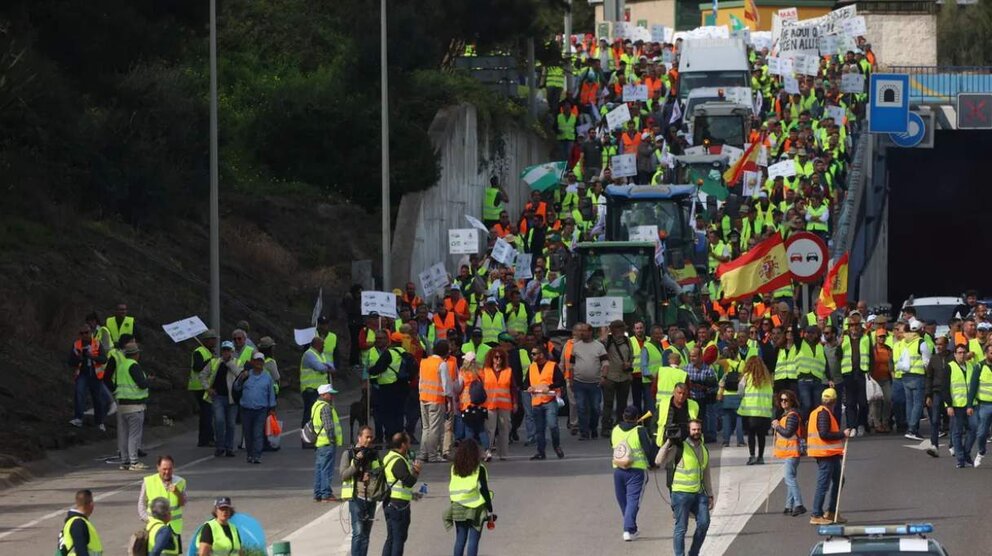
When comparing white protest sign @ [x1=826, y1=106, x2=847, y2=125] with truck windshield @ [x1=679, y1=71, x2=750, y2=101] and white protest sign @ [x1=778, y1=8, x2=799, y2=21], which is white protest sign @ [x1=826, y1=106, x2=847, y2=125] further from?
white protest sign @ [x1=778, y1=8, x2=799, y2=21]

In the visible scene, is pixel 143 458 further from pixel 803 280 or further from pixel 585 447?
pixel 803 280

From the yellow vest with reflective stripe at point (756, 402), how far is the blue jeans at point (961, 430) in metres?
2.42

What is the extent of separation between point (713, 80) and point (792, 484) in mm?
37924

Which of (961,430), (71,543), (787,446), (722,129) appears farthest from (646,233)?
(71,543)

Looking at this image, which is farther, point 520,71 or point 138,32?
point 520,71

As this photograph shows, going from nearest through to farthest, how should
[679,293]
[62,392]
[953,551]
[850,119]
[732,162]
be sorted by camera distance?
[953,551] < [62,392] < [679,293] < [732,162] < [850,119]

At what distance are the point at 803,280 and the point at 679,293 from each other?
199 inches

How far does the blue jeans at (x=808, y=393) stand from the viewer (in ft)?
97.3

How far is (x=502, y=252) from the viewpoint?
42250 millimetres

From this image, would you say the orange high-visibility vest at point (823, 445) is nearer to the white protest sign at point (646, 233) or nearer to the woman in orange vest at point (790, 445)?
the woman in orange vest at point (790, 445)

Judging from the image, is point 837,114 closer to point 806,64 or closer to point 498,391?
point 806,64

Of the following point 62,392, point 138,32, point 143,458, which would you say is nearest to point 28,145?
point 138,32

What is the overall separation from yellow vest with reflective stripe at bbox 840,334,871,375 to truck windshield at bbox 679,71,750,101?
30.1 meters

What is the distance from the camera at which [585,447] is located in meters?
30.2
